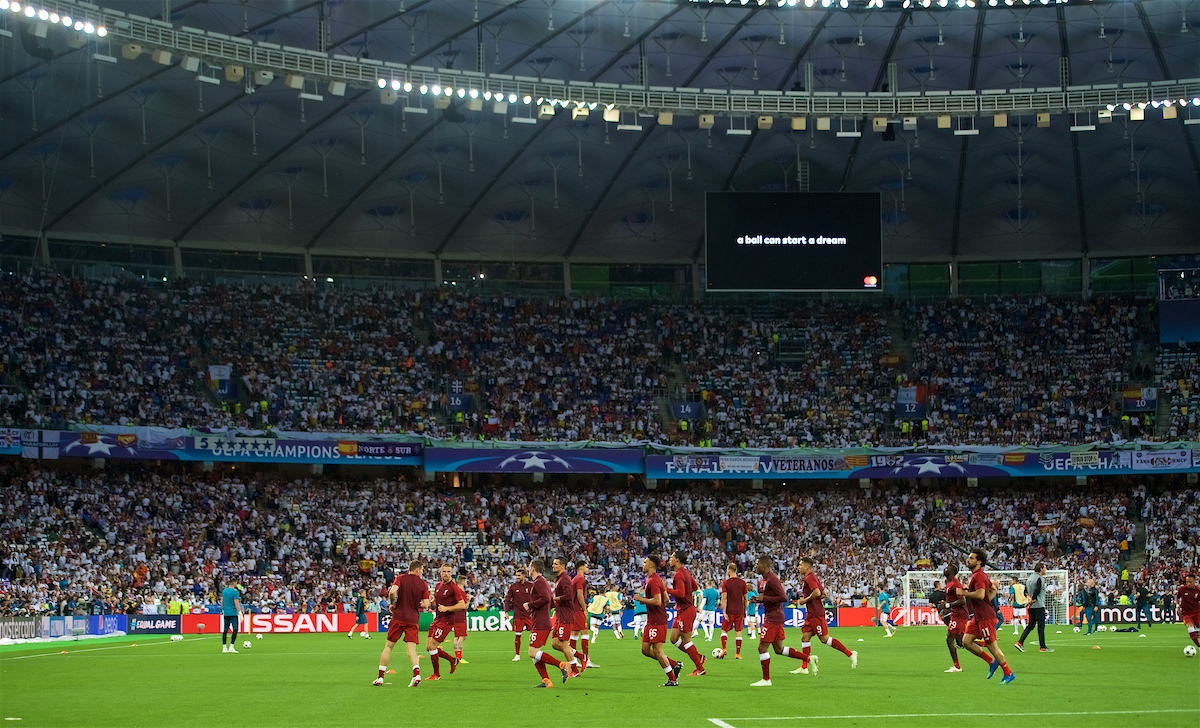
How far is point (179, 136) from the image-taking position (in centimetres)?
4644

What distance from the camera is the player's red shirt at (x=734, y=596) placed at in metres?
25.2

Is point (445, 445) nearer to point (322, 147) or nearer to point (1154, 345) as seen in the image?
point (322, 147)

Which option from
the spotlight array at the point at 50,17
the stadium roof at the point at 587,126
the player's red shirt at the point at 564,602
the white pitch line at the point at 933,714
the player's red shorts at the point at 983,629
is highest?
the stadium roof at the point at 587,126

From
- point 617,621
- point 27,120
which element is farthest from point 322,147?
point 617,621

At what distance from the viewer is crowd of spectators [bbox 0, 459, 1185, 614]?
45531 mm

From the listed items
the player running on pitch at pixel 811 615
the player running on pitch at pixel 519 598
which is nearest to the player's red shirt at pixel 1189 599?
the player running on pitch at pixel 811 615

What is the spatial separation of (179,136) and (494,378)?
18.3m

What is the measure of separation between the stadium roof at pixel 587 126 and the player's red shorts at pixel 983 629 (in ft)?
79.2

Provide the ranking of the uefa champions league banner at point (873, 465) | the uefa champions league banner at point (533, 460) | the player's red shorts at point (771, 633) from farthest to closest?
the uefa champions league banner at point (873, 465)
the uefa champions league banner at point (533, 460)
the player's red shorts at point (771, 633)

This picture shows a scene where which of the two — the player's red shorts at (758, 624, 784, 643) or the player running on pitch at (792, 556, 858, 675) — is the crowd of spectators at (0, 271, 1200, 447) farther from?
the player's red shorts at (758, 624, 784, 643)

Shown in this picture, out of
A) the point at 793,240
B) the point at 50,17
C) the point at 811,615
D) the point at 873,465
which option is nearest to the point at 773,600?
the point at 811,615

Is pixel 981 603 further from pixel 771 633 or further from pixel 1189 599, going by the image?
pixel 1189 599

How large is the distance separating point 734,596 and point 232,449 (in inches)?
1181

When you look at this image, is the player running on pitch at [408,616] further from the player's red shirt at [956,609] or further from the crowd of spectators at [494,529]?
the crowd of spectators at [494,529]
